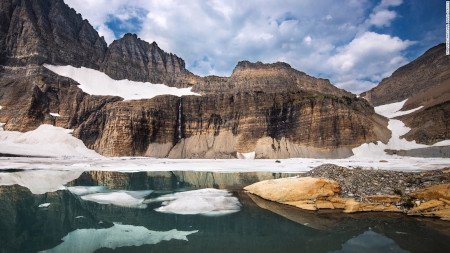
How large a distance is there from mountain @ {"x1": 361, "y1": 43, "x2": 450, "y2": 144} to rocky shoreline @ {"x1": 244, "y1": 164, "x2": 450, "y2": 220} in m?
80.7

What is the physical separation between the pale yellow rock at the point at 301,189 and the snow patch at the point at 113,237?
29.3ft

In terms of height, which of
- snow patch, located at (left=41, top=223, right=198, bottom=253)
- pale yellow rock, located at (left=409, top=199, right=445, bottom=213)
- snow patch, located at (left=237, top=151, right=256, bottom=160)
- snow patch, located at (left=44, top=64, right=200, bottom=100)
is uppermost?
snow patch, located at (left=44, top=64, right=200, bottom=100)

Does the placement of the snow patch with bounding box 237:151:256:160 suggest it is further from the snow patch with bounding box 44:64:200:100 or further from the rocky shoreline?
the rocky shoreline

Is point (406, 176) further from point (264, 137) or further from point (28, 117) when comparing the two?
point (28, 117)

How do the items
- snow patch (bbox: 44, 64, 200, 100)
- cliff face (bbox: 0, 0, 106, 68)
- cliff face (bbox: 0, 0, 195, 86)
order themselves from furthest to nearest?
1. snow patch (bbox: 44, 64, 200, 100)
2. cliff face (bbox: 0, 0, 195, 86)
3. cliff face (bbox: 0, 0, 106, 68)

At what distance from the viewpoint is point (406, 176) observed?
23.8 metres

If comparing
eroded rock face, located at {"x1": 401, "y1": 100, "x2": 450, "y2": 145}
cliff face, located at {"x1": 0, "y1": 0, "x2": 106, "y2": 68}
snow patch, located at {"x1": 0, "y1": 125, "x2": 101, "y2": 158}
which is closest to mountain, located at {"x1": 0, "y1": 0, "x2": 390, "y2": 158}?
cliff face, located at {"x1": 0, "y1": 0, "x2": 106, "y2": 68}

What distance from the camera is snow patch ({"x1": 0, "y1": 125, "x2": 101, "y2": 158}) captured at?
9881 cm

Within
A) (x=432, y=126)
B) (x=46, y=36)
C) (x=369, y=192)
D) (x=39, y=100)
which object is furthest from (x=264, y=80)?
(x=369, y=192)

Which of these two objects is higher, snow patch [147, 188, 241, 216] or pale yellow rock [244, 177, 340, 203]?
pale yellow rock [244, 177, 340, 203]

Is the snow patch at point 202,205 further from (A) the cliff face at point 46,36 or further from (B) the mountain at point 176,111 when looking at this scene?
(A) the cliff face at point 46,36

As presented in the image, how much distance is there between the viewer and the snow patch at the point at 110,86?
5404 inches

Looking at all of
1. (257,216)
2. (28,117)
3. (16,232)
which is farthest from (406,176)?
(28,117)

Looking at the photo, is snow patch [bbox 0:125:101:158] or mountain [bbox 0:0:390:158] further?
mountain [bbox 0:0:390:158]
